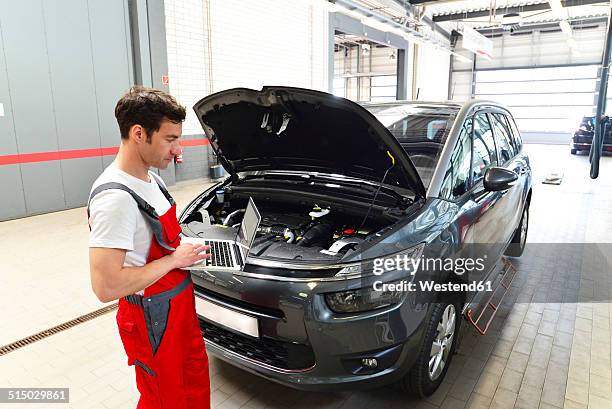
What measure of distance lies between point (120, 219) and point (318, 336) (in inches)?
34.2

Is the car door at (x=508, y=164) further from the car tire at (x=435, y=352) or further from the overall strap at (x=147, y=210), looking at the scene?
the overall strap at (x=147, y=210)

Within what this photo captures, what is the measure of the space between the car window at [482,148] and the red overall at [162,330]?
1.80 m

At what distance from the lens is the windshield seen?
7.34ft

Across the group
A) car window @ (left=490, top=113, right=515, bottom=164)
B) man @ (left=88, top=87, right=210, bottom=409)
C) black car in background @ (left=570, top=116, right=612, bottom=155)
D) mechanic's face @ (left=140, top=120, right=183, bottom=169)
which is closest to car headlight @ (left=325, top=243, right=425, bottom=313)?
man @ (left=88, top=87, right=210, bottom=409)

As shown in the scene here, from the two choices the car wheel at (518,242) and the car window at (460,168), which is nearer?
the car window at (460,168)

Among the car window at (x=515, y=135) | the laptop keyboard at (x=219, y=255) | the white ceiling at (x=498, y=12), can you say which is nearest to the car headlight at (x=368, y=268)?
the laptop keyboard at (x=219, y=255)

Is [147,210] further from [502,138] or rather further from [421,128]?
[502,138]

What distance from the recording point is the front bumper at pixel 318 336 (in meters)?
1.60

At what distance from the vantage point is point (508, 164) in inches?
125

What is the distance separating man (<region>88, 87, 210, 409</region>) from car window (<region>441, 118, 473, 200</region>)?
1361mm

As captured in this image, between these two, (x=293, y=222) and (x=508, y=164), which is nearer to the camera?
(x=293, y=222)

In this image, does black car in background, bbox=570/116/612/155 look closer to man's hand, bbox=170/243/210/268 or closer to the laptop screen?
the laptop screen

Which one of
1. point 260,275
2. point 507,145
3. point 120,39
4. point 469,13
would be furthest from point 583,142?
point 260,275

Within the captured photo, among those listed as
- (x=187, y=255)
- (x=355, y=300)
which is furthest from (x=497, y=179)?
(x=187, y=255)
